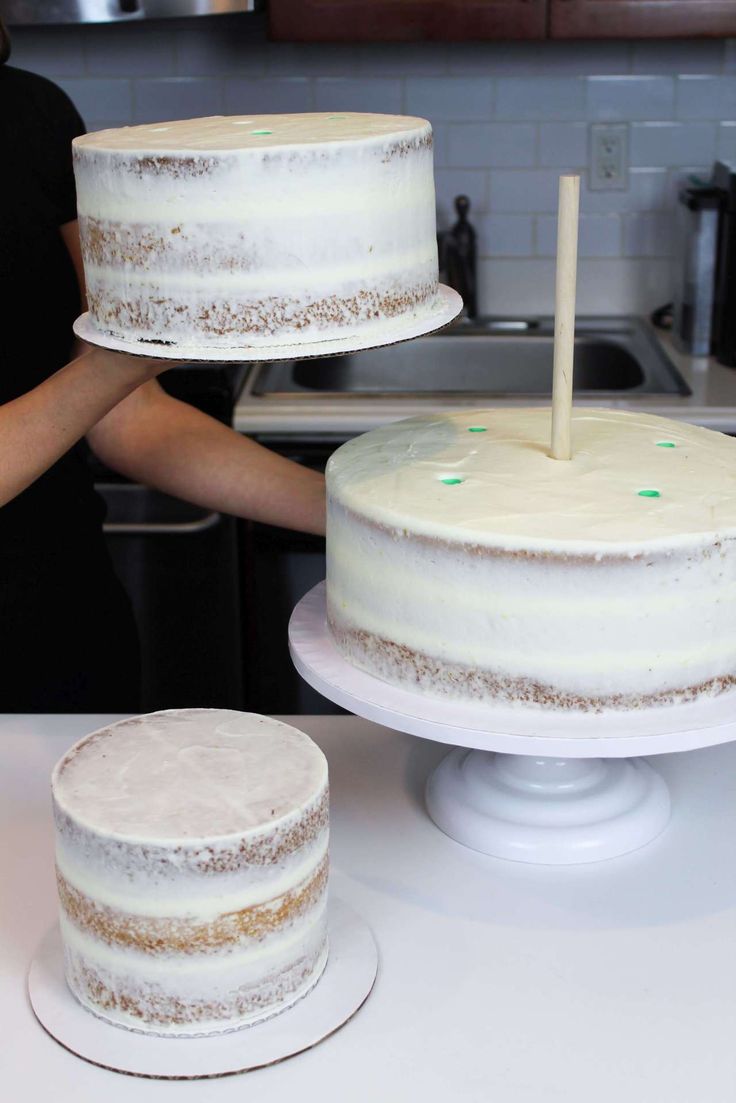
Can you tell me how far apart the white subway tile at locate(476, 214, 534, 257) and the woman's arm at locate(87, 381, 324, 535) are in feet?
4.95

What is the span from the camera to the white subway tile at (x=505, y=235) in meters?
3.03

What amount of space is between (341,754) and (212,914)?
0.44 metres

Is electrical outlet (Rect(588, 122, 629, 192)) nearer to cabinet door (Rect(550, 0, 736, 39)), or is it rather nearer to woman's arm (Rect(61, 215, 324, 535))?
cabinet door (Rect(550, 0, 736, 39))

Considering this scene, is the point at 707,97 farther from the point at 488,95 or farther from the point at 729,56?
the point at 488,95

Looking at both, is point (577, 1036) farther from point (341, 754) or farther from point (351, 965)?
point (341, 754)

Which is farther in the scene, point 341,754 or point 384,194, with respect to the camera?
point 341,754

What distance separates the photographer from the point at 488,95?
2.95 metres

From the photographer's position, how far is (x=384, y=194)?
113cm

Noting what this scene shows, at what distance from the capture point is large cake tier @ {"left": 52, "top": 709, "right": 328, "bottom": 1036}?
928 millimetres

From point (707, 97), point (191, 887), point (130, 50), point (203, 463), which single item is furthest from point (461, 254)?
point (191, 887)

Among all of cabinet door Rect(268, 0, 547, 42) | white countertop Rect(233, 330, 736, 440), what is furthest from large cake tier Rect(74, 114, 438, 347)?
cabinet door Rect(268, 0, 547, 42)

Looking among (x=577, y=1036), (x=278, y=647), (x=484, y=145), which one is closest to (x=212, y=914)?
(x=577, y=1036)

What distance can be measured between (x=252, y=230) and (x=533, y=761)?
528mm

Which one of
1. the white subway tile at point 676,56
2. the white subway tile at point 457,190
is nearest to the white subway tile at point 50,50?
the white subway tile at point 457,190
